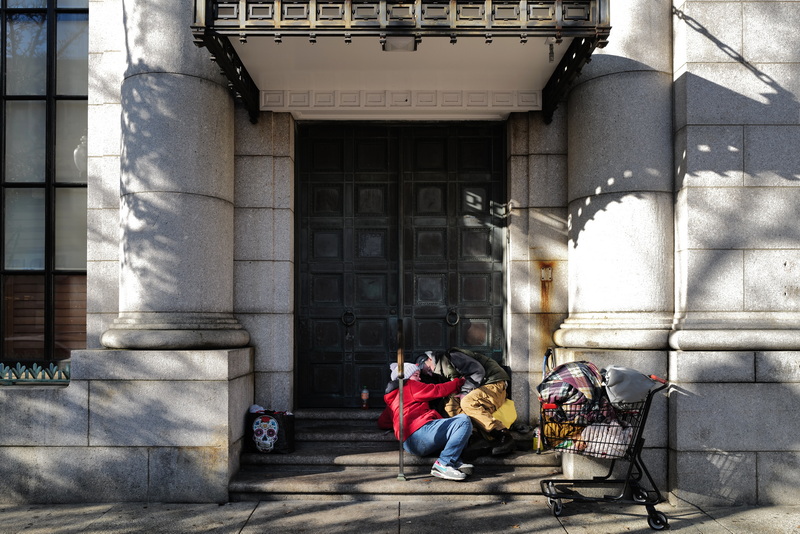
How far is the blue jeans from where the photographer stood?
758 cm

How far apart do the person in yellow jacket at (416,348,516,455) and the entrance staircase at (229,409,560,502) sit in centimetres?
32

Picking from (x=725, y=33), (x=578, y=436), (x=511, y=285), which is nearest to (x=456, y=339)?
(x=511, y=285)

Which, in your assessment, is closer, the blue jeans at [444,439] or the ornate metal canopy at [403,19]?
the ornate metal canopy at [403,19]

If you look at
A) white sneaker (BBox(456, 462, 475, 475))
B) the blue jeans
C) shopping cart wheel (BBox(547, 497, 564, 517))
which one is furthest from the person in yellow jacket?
shopping cart wheel (BBox(547, 497, 564, 517))

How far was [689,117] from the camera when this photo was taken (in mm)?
7676

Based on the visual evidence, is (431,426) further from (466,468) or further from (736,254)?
(736,254)

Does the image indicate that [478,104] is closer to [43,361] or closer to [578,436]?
[578,436]

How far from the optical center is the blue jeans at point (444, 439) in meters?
7.58

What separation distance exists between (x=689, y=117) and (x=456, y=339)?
3.86 metres

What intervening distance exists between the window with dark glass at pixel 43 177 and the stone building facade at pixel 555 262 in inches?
23.7

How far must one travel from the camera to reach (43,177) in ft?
30.1

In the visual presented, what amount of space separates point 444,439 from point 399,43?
163 inches

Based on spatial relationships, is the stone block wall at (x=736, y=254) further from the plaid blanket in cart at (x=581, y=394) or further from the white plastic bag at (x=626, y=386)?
the plaid blanket in cart at (x=581, y=394)

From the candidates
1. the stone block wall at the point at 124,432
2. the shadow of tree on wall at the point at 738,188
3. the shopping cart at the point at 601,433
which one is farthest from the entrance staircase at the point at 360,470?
the shadow of tree on wall at the point at 738,188
